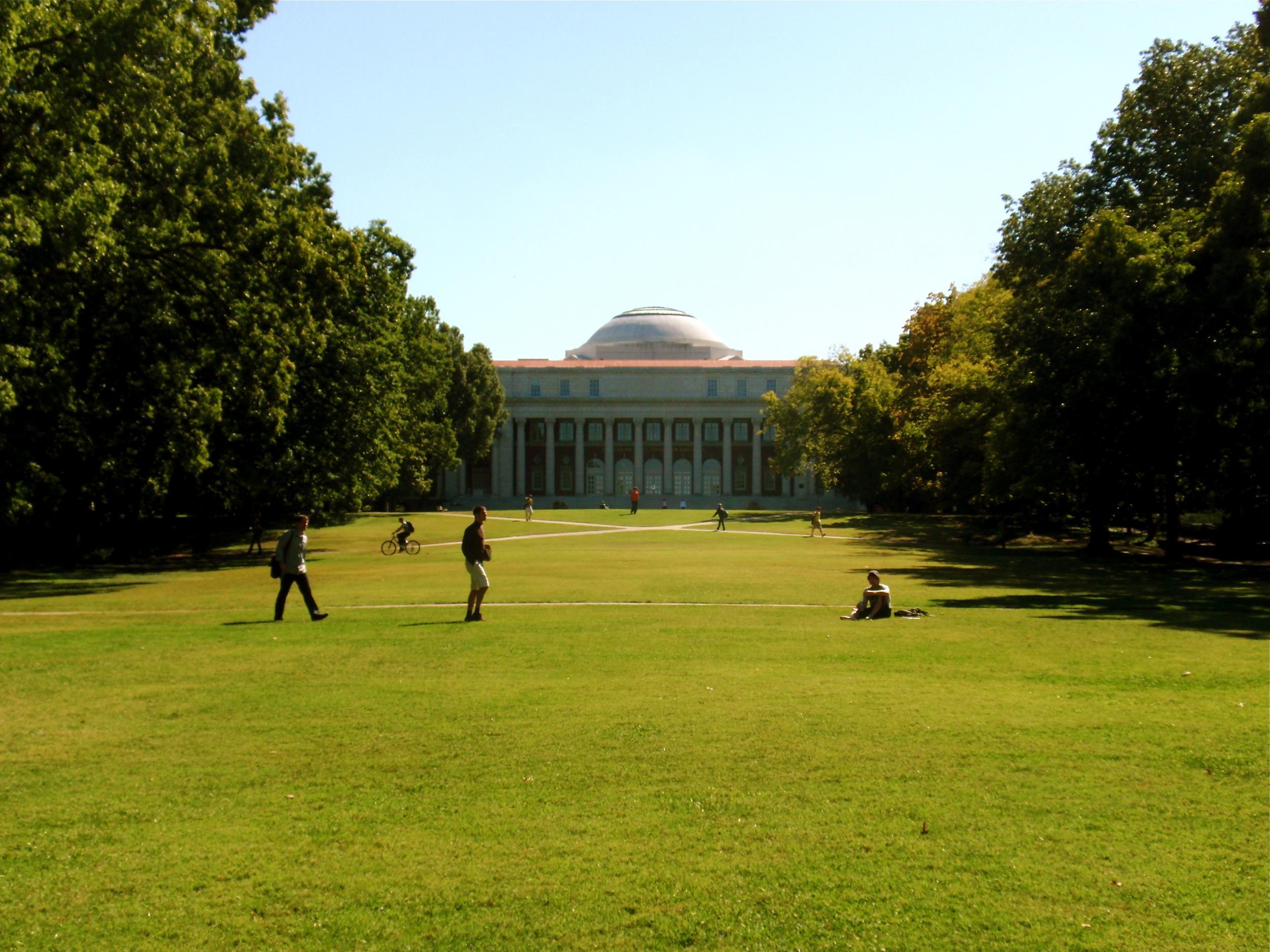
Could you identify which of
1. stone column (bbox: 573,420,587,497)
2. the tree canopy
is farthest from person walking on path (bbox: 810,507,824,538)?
stone column (bbox: 573,420,587,497)

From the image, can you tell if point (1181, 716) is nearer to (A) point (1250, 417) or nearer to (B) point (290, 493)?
(A) point (1250, 417)

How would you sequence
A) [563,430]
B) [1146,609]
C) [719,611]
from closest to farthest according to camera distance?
[719,611] → [1146,609] → [563,430]

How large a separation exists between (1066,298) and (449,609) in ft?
77.0

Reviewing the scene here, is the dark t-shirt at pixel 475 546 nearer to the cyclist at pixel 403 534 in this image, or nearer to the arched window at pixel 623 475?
the cyclist at pixel 403 534

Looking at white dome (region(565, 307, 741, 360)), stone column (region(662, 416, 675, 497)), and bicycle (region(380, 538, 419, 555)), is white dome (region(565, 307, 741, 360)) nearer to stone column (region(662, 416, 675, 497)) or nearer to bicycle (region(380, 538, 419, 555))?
stone column (region(662, 416, 675, 497))

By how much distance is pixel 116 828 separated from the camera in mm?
6828

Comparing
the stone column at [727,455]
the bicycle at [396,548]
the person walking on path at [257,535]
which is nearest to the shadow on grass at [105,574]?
the person walking on path at [257,535]

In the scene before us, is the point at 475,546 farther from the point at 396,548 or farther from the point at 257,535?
the point at 257,535

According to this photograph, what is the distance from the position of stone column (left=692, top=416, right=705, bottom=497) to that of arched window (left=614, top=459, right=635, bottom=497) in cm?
646

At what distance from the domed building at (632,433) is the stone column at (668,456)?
13 centimetres

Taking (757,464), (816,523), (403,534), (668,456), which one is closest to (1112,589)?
(403,534)

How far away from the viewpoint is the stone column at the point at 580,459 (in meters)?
117

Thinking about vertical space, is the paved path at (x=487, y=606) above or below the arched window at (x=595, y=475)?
below

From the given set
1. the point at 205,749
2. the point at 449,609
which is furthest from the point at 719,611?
the point at 205,749
